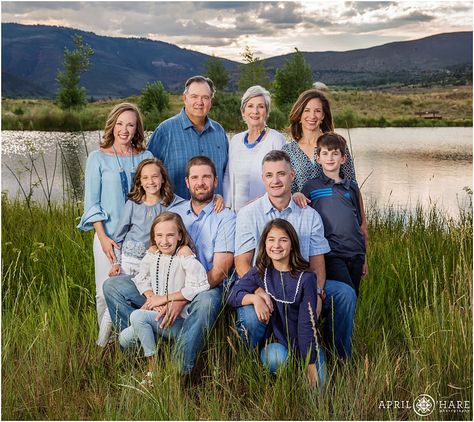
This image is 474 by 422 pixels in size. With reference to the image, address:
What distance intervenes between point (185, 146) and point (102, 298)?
4.01ft

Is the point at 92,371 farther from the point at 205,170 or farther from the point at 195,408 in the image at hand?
the point at 205,170

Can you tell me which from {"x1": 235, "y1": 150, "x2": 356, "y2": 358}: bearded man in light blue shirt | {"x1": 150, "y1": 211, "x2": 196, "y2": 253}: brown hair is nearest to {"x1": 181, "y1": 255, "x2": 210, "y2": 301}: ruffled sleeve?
{"x1": 150, "y1": 211, "x2": 196, "y2": 253}: brown hair

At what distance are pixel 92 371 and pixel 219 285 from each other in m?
0.98

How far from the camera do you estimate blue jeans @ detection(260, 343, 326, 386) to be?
3703 millimetres

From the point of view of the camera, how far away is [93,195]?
444cm

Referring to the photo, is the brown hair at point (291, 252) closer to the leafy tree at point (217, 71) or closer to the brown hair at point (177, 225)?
the brown hair at point (177, 225)

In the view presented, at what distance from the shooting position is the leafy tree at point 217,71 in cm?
2627

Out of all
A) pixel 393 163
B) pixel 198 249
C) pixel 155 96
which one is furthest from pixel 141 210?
pixel 155 96

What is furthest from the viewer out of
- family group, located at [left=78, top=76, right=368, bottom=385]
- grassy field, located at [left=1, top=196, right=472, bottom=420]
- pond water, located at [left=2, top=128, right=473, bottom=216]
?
pond water, located at [left=2, top=128, right=473, bottom=216]

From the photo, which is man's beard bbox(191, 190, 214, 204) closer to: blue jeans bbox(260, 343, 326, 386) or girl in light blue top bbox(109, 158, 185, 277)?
girl in light blue top bbox(109, 158, 185, 277)

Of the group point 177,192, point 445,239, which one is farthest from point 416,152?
point 177,192

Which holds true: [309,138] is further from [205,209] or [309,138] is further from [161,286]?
[161,286]

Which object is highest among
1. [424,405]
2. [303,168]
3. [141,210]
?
[303,168]

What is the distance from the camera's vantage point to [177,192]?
15.7 feet
